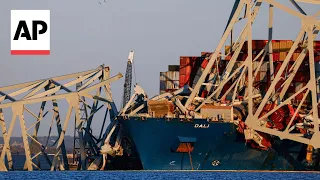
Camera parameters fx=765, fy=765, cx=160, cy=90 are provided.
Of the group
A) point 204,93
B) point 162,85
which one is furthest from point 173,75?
point 204,93

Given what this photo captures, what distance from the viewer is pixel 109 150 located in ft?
241

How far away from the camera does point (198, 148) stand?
69750 millimetres

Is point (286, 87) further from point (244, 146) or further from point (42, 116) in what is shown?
point (42, 116)

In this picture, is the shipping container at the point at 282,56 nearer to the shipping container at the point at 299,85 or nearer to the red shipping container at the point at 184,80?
the shipping container at the point at 299,85

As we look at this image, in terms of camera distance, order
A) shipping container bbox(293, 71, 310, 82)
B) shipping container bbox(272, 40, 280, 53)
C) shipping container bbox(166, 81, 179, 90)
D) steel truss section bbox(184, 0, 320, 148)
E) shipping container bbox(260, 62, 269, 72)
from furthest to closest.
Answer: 1. shipping container bbox(166, 81, 179, 90)
2. shipping container bbox(272, 40, 280, 53)
3. shipping container bbox(260, 62, 269, 72)
4. shipping container bbox(293, 71, 310, 82)
5. steel truss section bbox(184, 0, 320, 148)

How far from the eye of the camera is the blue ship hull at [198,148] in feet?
227

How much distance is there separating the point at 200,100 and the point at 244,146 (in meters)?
7.17

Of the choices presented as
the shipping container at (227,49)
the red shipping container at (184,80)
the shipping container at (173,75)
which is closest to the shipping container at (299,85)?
the shipping container at (227,49)

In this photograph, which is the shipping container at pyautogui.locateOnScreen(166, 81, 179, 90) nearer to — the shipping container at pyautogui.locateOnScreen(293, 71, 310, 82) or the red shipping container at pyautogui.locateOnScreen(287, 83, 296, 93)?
the red shipping container at pyautogui.locateOnScreen(287, 83, 296, 93)

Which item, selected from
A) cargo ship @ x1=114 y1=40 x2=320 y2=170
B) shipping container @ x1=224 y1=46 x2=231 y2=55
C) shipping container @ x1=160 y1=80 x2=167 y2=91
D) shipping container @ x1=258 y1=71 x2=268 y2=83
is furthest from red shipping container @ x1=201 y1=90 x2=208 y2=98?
shipping container @ x1=224 y1=46 x2=231 y2=55

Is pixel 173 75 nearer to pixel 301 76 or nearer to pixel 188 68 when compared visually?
pixel 188 68

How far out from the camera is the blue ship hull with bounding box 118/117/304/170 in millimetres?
69312

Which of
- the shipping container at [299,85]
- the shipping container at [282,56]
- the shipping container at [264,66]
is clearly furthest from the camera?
the shipping container at [264,66]

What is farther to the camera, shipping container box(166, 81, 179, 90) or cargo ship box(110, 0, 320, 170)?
shipping container box(166, 81, 179, 90)
